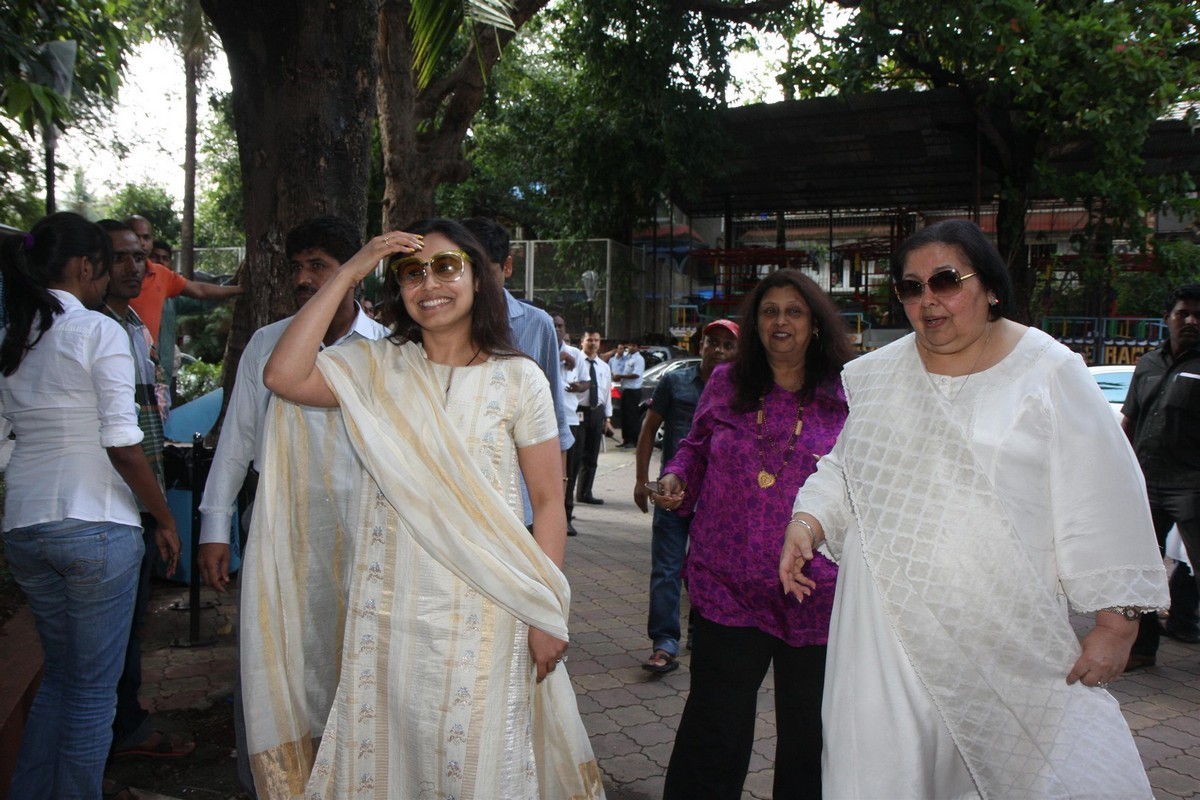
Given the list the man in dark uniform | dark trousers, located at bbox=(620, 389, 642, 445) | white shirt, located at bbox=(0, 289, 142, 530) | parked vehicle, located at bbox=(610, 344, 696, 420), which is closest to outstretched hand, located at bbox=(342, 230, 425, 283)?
white shirt, located at bbox=(0, 289, 142, 530)

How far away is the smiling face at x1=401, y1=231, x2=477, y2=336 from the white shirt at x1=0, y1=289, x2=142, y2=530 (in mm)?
979

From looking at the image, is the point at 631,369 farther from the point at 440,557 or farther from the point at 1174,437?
the point at 440,557

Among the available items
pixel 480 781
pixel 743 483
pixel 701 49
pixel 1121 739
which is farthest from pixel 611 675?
pixel 701 49

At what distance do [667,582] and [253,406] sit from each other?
267 centimetres

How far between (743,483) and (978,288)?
101cm

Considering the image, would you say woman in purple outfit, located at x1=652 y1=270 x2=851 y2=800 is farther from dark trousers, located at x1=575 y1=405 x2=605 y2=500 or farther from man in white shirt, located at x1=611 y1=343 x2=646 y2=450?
man in white shirt, located at x1=611 y1=343 x2=646 y2=450

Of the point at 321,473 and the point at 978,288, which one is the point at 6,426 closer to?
the point at 321,473

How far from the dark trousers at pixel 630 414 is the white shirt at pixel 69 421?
1393 centimetres

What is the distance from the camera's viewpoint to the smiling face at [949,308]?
252 cm

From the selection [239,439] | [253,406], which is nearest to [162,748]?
[239,439]

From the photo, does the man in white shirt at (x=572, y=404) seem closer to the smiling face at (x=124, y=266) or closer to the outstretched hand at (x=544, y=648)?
the smiling face at (x=124, y=266)

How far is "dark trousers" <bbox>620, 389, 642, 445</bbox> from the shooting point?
662 inches

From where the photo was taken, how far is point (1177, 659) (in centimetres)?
583

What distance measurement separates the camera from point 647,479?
5.34 meters
